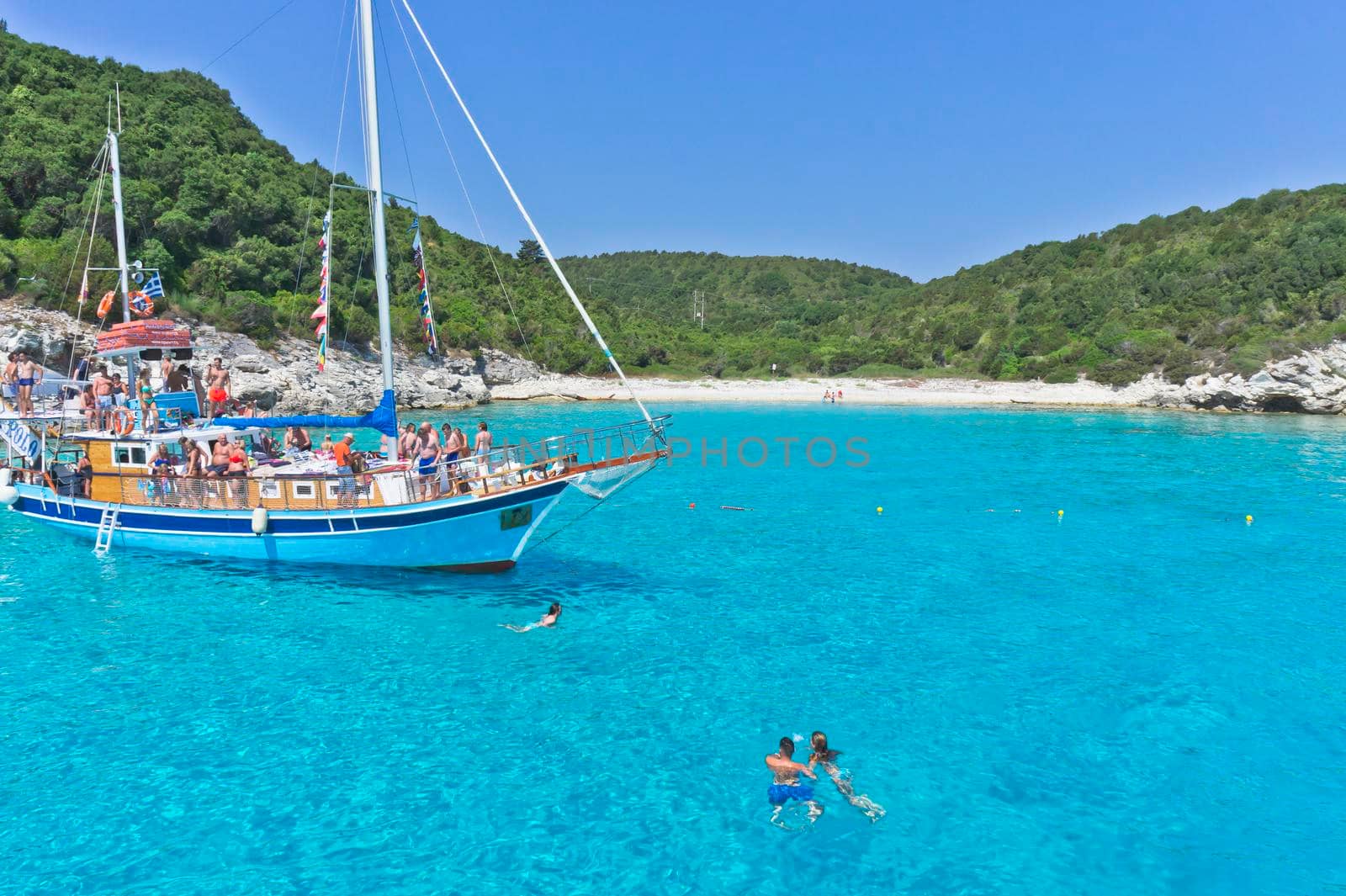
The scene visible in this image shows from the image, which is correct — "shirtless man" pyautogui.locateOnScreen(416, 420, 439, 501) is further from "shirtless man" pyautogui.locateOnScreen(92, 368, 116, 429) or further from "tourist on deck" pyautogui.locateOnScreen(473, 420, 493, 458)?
"shirtless man" pyautogui.locateOnScreen(92, 368, 116, 429)

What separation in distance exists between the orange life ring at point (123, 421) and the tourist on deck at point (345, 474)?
6617mm

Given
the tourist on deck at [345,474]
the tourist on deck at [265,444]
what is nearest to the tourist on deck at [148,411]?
the tourist on deck at [265,444]

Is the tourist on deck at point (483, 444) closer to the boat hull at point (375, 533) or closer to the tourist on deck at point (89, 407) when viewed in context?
the boat hull at point (375, 533)

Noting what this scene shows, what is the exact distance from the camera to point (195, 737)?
37.1 ft

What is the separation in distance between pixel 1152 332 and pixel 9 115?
4006 inches

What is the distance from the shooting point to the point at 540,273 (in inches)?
4360

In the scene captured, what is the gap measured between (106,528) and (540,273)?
94.1 metres

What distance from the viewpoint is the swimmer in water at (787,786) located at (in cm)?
980

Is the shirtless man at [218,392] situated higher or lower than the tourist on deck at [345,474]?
higher

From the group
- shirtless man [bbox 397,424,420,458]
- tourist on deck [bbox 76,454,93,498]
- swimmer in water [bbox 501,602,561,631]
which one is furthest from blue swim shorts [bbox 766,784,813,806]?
tourist on deck [bbox 76,454,93,498]

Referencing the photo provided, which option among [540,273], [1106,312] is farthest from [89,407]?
[1106,312]

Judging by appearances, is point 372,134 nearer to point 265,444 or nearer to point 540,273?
point 265,444

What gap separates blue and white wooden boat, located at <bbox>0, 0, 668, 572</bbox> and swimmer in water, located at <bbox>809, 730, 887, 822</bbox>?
6.85m

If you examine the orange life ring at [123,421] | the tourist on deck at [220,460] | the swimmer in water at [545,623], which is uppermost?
the orange life ring at [123,421]
